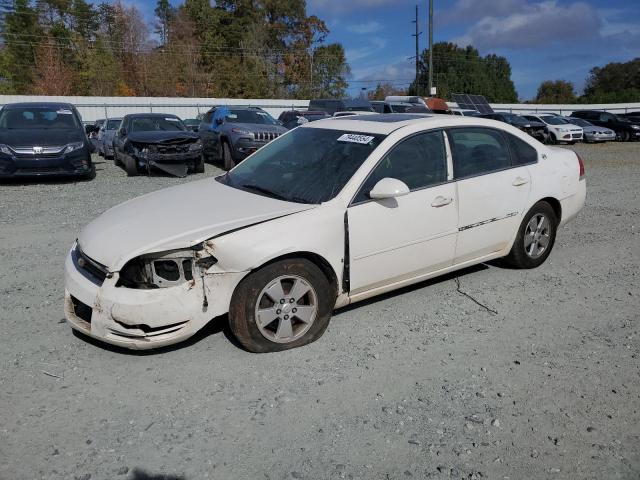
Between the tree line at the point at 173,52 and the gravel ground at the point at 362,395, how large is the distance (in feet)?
154

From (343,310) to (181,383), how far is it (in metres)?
1.57

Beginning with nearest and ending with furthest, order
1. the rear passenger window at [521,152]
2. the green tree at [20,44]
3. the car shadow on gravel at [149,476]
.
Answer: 1. the car shadow on gravel at [149,476]
2. the rear passenger window at [521,152]
3. the green tree at [20,44]

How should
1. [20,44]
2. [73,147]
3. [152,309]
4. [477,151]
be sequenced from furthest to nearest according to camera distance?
[20,44]
[73,147]
[477,151]
[152,309]

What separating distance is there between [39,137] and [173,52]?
4545cm

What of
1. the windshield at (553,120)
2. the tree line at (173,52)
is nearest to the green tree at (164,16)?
the tree line at (173,52)

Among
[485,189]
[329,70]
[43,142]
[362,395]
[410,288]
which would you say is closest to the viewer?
[362,395]

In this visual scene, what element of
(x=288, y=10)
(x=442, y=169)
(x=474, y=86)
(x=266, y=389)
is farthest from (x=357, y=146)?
(x=474, y=86)

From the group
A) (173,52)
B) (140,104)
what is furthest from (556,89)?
(140,104)

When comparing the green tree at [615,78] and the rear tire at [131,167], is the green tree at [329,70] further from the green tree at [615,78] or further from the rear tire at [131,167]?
the rear tire at [131,167]

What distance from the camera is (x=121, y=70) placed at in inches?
2007

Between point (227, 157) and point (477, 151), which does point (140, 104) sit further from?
point (477, 151)

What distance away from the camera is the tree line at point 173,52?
4850 centimetres

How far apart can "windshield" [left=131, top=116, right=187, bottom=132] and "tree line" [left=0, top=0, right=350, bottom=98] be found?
3622 centimetres

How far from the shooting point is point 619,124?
27734 mm
